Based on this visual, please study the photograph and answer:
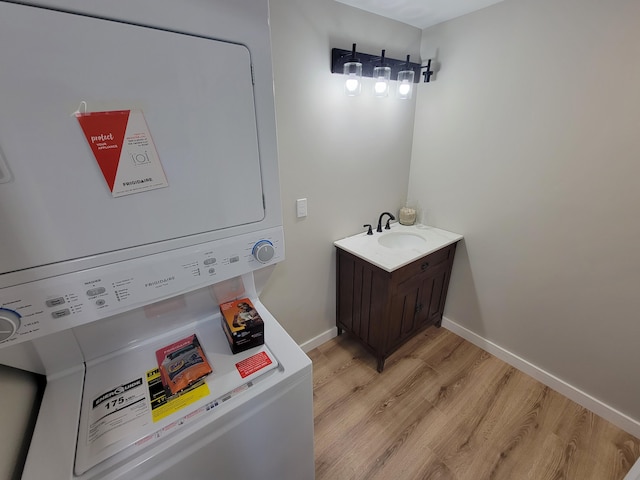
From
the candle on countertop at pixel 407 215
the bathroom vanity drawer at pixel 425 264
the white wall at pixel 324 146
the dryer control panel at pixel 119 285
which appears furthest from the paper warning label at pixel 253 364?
the candle on countertop at pixel 407 215

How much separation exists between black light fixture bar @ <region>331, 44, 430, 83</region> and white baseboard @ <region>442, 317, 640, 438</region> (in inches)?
73.3

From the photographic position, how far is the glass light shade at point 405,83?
168cm

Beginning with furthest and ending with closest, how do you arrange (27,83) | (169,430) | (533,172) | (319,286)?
(319,286) < (533,172) < (169,430) < (27,83)

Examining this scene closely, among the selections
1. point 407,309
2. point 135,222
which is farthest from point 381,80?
point 135,222

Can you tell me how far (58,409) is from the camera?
2.28 feet

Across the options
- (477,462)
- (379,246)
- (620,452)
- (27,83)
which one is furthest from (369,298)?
(27,83)

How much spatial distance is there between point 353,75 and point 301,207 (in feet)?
2.61

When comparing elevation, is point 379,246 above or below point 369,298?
above

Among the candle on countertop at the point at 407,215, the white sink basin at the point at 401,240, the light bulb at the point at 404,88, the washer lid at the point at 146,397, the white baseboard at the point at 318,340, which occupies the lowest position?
the white baseboard at the point at 318,340

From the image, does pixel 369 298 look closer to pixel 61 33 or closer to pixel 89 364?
pixel 89 364

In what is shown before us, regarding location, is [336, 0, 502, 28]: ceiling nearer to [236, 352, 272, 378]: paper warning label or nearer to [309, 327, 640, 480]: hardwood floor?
[236, 352, 272, 378]: paper warning label

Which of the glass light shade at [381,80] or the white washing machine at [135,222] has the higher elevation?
the glass light shade at [381,80]

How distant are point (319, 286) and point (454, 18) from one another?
1.87m

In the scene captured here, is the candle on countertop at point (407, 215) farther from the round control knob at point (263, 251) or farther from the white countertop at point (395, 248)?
the round control knob at point (263, 251)
